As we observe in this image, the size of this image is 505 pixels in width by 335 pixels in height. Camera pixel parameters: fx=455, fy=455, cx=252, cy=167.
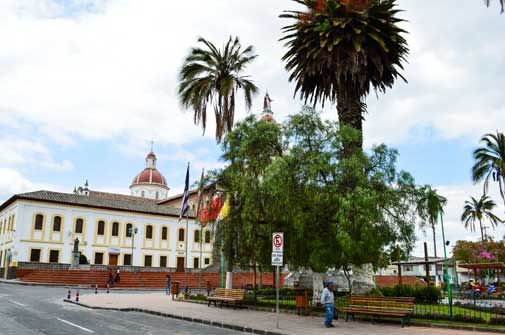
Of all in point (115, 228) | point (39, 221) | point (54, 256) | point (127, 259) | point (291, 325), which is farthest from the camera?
point (127, 259)

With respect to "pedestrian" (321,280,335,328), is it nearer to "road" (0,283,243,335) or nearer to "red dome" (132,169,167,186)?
"road" (0,283,243,335)

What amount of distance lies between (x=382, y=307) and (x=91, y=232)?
152 ft

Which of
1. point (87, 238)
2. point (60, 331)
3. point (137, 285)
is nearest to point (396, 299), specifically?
point (60, 331)

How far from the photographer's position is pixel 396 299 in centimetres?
1431

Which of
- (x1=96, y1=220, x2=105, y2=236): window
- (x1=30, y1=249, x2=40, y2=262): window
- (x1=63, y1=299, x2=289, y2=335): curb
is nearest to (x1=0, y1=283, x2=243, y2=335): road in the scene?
(x1=63, y1=299, x2=289, y2=335): curb

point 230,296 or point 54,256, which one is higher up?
point 54,256

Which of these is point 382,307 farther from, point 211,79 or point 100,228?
point 100,228

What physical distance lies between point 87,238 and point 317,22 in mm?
43011

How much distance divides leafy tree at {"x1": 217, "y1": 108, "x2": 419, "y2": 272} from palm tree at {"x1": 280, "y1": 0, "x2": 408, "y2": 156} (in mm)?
2968

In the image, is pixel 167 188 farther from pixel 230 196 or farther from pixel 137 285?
pixel 230 196

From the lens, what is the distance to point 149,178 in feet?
313

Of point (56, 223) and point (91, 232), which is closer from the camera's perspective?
point (56, 223)

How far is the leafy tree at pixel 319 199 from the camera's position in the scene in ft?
48.6

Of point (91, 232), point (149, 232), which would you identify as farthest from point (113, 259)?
point (149, 232)
